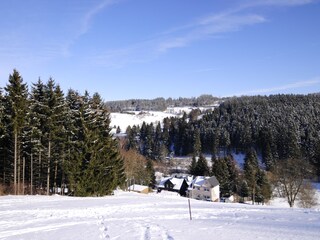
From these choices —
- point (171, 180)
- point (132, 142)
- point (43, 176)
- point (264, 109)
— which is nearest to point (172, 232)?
point (43, 176)

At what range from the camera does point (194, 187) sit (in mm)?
74062

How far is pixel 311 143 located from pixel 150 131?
69.5 m

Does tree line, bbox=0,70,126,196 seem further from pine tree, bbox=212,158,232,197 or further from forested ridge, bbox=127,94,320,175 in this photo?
forested ridge, bbox=127,94,320,175

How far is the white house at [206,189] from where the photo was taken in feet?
227

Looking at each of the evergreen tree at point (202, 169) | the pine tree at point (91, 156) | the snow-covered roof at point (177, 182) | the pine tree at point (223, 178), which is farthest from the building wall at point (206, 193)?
the pine tree at point (91, 156)

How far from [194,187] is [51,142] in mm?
48309

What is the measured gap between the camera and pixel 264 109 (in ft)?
536

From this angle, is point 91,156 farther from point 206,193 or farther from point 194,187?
point 194,187

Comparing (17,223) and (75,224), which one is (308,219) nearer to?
(75,224)

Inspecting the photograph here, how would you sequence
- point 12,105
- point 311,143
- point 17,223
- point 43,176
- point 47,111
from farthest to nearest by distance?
point 311,143, point 43,176, point 47,111, point 12,105, point 17,223

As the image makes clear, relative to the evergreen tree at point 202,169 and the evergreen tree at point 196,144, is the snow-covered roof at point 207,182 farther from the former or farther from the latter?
the evergreen tree at point 196,144

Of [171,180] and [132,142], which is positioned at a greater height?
[132,142]

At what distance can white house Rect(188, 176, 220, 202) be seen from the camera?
6912cm

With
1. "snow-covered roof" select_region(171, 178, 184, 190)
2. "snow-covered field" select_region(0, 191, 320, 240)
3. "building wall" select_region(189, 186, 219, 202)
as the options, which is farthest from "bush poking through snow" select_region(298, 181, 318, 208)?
"snow-covered roof" select_region(171, 178, 184, 190)
